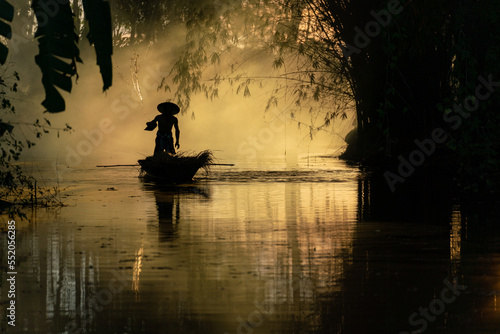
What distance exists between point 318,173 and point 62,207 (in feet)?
45.5

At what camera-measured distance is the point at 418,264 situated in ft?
32.6

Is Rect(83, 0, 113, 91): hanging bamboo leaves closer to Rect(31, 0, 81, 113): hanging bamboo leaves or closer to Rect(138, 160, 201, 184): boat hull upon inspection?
Rect(31, 0, 81, 113): hanging bamboo leaves

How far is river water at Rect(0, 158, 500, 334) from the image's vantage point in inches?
284

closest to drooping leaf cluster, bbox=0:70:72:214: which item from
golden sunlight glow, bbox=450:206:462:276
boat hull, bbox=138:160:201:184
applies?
golden sunlight glow, bbox=450:206:462:276

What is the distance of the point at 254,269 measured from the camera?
965 cm

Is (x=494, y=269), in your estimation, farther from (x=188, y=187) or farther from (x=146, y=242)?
(x=188, y=187)

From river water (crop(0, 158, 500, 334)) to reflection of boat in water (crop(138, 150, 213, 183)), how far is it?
246 inches

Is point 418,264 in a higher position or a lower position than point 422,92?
lower

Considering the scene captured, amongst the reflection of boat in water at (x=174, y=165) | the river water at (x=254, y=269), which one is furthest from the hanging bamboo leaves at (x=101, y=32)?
the reflection of boat in water at (x=174, y=165)

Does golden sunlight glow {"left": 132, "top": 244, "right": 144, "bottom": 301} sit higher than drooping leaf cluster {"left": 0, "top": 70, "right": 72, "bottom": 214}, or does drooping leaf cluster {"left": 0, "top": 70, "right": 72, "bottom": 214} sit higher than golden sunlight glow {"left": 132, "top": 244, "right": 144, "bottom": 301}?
drooping leaf cluster {"left": 0, "top": 70, "right": 72, "bottom": 214}

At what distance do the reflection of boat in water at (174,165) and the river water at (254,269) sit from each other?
20.5 feet

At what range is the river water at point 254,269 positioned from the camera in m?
7.21

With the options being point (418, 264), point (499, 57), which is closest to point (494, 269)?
point (418, 264)

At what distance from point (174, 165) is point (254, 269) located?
48.7 feet
